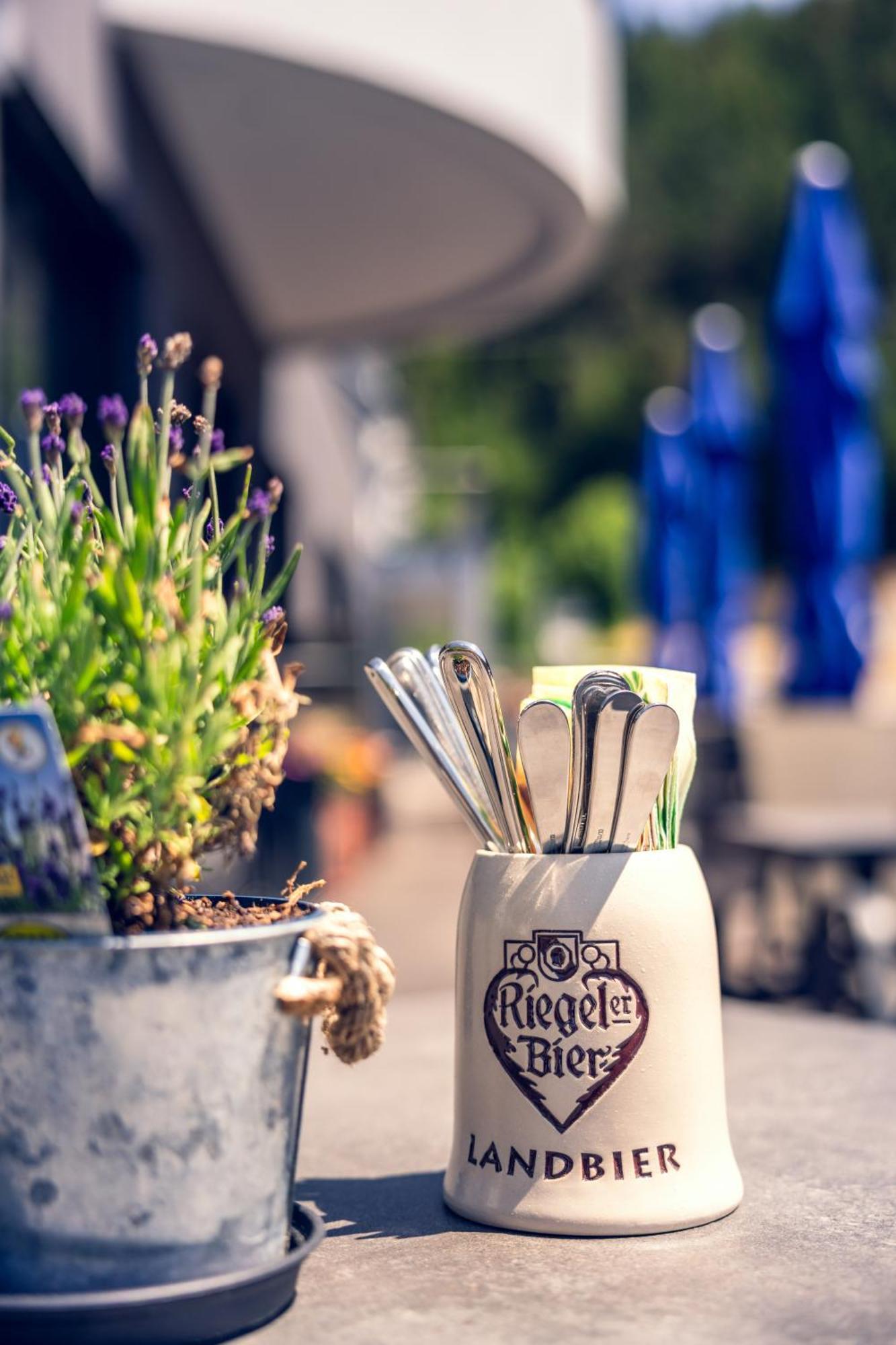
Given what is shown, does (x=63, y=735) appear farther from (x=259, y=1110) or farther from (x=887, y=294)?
(x=887, y=294)

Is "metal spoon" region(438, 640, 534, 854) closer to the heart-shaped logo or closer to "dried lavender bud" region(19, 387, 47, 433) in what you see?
the heart-shaped logo

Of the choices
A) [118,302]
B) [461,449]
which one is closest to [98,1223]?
[118,302]

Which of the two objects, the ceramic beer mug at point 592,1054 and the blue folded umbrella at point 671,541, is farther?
the blue folded umbrella at point 671,541

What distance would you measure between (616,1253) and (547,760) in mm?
263

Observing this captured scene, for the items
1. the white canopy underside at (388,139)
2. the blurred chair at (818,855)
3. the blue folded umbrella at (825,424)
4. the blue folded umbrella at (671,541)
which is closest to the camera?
the blurred chair at (818,855)

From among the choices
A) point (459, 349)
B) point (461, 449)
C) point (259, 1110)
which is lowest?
point (259, 1110)

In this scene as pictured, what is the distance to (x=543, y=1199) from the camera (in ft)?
2.64

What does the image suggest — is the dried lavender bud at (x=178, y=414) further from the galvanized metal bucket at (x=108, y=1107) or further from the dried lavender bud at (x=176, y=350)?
the galvanized metal bucket at (x=108, y=1107)

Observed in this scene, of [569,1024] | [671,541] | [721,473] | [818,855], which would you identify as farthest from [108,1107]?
[671,541]

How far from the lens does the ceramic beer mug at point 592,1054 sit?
804 millimetres

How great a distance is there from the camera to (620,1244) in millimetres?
792

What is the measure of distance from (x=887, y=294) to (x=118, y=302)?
104ft

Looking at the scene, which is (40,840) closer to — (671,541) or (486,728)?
(486,728)

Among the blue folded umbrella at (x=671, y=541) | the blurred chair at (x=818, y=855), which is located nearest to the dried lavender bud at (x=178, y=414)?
the blurred chair at (x=818, y=855)
